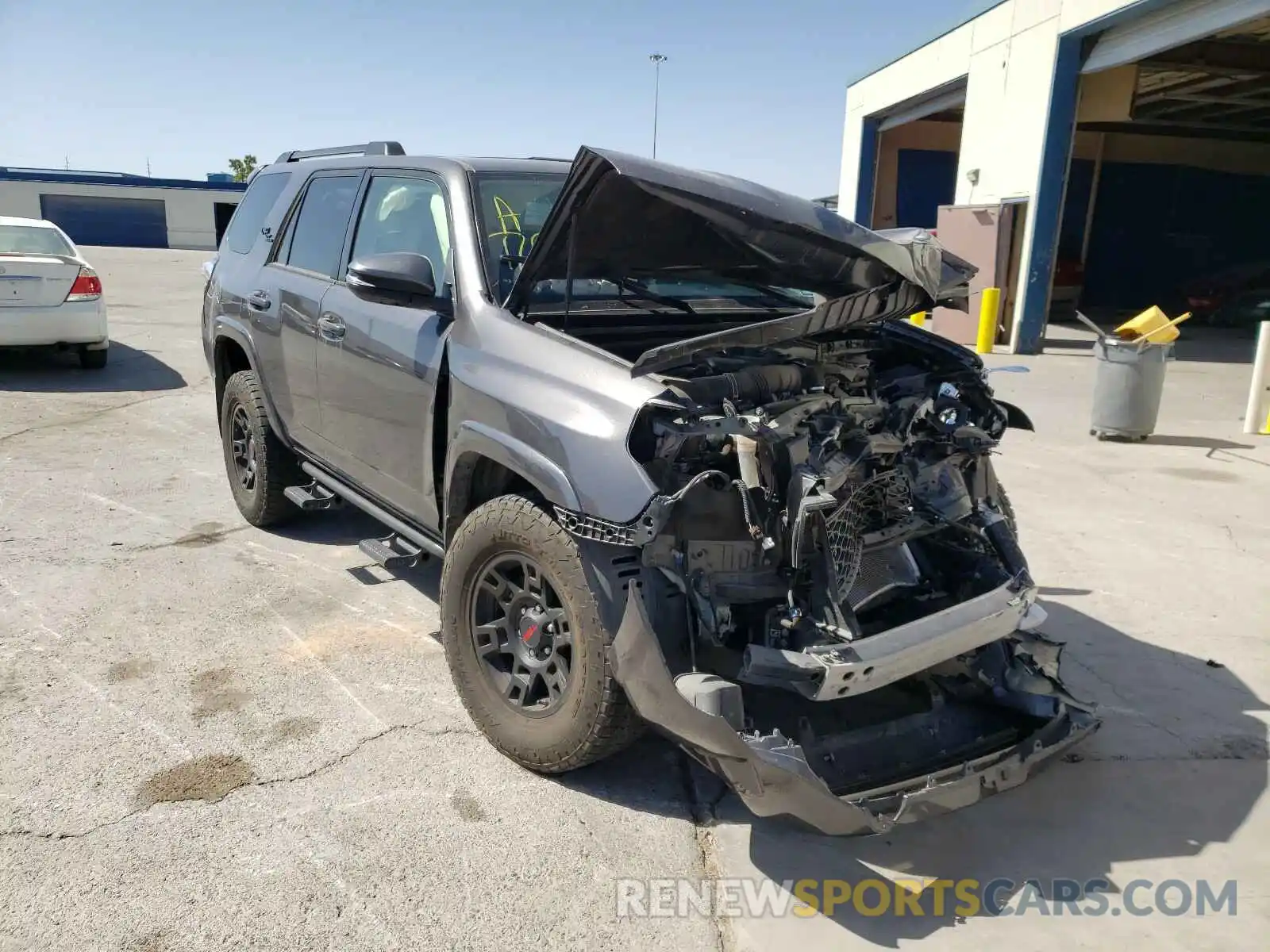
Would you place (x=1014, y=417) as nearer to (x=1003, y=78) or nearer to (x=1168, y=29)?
(x=1168, y=29)

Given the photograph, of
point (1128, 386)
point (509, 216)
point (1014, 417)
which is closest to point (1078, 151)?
point (1128, 386)

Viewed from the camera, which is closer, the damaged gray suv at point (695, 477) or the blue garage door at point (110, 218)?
the damaged gray suv at point (695, 477)

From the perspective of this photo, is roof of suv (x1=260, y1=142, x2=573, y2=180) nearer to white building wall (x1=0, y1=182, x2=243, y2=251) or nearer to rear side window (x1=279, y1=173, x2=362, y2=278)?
rear side window (x1=279, y1=173, x2=362, y2=278)

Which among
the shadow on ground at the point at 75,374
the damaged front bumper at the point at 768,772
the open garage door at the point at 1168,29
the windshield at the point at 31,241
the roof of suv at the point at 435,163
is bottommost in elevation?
the shadow on ground at the point at 75,374

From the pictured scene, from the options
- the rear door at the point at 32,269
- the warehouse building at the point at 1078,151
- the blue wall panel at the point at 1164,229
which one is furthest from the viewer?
the blue wall panel at the point at 1164,229

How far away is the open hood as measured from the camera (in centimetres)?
308

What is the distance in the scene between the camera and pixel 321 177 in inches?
196

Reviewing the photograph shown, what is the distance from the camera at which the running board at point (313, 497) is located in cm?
481

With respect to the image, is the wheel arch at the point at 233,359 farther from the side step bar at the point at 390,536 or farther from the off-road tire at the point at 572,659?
the off-road tire at the point at 572,659

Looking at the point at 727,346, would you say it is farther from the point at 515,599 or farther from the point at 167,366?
the point at 167,366

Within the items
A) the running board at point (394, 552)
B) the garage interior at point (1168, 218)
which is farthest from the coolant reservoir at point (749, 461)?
the garage interior at point (1168, 218)

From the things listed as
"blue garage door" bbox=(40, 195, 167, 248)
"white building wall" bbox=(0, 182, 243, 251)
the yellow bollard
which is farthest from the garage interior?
"blue garage door" bbox=(40, 195, 167, 248)

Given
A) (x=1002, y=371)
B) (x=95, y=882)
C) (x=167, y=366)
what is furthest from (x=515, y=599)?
(x=1002, y=371)

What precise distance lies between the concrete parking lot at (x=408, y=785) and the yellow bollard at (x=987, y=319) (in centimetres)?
935
